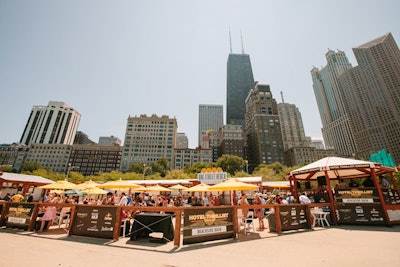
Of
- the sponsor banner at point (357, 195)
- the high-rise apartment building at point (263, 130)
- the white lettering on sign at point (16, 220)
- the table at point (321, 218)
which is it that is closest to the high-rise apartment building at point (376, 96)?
the high-rise apartment building at point (263, 130)

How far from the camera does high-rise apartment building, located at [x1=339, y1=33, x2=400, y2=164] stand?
4186 inches

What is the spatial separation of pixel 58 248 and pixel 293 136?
184421mm

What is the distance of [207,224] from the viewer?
689 centimetres

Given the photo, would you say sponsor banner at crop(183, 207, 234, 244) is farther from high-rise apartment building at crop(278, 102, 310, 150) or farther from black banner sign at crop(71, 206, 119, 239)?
high-rise apartment building at crop(278, 102, 310, 150)

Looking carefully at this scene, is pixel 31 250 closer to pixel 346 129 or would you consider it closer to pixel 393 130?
pixel 393 130

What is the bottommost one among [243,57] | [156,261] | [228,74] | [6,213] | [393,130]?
[156,261]

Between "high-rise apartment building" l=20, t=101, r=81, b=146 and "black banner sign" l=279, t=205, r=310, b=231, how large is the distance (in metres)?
171

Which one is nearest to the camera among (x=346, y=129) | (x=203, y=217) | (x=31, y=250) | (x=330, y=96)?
(x=31, y=250)

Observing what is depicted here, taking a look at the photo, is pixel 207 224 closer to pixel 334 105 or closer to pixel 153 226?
pixel 153 226

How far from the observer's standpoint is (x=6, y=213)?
9.17 m

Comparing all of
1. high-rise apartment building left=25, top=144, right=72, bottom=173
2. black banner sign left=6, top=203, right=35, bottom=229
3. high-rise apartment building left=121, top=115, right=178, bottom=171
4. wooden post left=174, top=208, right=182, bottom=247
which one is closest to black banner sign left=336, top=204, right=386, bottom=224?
wooden post left=174, top=208, right=182, bottom=247

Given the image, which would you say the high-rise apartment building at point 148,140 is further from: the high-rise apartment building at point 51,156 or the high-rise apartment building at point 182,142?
the high-rise apartment building at point 182,142

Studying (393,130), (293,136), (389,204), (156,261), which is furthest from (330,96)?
(156,261)

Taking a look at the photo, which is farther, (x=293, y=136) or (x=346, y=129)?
(x=293, y=136)
